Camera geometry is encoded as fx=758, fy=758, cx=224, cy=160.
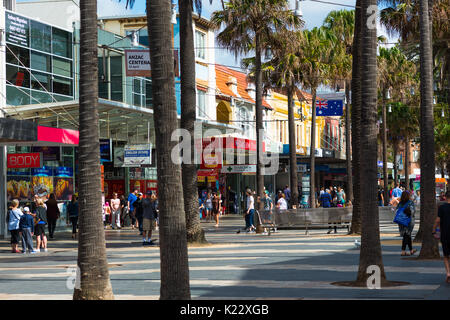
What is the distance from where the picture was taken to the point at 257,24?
3086cm

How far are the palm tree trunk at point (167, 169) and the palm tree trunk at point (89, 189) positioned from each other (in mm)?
1923

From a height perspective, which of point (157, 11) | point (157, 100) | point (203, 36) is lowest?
point (157, 100)

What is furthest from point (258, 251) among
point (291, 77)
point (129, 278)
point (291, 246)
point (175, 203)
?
point (291, 77)

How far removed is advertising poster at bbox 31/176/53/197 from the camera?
3234 centimetres

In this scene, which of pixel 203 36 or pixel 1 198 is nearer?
pixel 1 198

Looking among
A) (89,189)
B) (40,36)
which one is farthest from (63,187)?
(89,189)

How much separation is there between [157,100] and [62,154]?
2540cm

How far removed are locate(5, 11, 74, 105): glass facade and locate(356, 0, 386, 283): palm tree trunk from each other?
18.2m

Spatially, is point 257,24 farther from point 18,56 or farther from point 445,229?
point 445,229

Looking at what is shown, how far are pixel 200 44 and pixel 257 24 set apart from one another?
18475 millimetres

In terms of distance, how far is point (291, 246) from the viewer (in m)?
23.1
